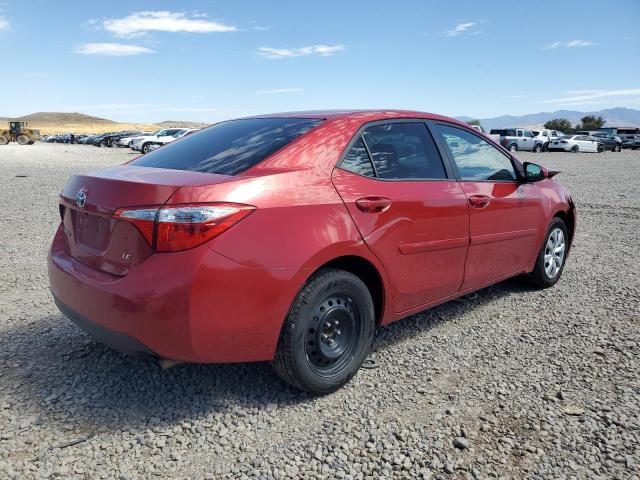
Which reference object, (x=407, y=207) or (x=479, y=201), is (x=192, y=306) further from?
(x=479, y=201)

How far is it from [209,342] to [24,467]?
0.97m

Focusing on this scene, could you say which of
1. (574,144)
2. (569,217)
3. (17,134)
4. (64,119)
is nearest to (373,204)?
(569,217)

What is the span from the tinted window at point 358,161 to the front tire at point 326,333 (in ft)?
2.05

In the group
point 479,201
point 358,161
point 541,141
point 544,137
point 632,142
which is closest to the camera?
point 358,161

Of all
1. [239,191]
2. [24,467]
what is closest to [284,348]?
[239,191]

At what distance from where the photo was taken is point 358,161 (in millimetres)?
3098

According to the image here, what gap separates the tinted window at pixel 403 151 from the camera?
3.24m

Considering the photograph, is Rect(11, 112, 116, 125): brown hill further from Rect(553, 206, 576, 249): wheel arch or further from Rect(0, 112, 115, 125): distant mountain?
Rect(553, 206, 576, 249): wheel arch

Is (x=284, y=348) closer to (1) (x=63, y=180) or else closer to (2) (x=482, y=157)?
(2) (x=482, y=157)

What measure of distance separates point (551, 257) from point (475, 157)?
5.31 ft

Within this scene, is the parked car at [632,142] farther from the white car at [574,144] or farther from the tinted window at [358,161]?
the tinted window at [358,161]

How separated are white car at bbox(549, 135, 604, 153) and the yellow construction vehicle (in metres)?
47.7

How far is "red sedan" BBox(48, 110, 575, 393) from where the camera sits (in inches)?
95.2

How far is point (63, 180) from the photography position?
15.1 metres
